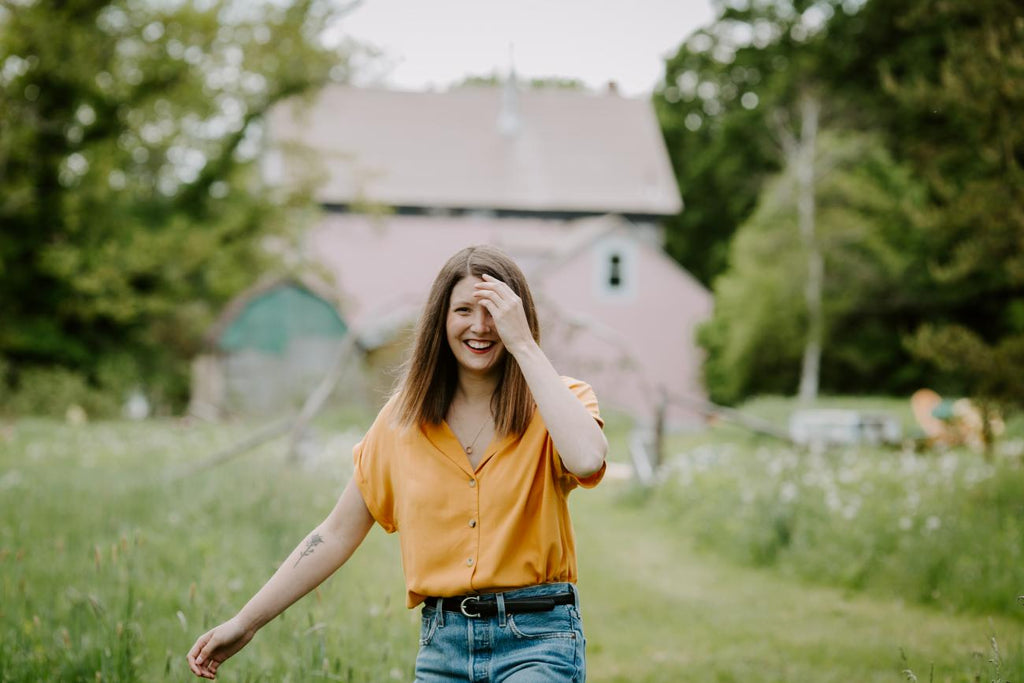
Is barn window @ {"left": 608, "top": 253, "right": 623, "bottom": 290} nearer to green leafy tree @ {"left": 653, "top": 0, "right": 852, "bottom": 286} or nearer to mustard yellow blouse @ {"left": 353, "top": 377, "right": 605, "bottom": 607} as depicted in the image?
green leafy tree @ {"left": 653, "top": 0, "right": 852, "bottom": 286}

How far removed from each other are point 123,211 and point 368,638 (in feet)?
84.6

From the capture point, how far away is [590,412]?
287cm

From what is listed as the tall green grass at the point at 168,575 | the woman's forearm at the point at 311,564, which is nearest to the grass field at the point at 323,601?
the tall green grass at the point at 168,575

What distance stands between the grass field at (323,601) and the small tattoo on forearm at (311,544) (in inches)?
33.8

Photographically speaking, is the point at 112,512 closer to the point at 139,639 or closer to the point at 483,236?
the point at 139,639

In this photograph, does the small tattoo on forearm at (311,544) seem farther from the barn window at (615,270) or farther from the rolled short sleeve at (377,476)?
the barn window at (615,270)

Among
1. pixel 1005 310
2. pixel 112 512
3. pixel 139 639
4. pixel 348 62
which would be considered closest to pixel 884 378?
pixel 1005 310

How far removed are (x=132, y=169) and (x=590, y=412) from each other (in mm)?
29072

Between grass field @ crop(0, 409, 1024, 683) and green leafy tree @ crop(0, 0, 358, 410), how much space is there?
15427 mm

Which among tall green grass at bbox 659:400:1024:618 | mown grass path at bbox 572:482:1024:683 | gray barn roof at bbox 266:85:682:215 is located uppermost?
gray barn roof at bbox 266:85:682:215

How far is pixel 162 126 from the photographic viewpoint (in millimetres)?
27500

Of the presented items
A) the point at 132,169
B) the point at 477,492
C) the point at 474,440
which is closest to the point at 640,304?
the point at 132,169

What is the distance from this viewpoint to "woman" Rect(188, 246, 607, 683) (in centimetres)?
282

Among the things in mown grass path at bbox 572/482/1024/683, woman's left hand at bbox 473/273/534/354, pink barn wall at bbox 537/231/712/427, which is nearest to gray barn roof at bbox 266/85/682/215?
pink barn wall at bbox 537/231/712/427
